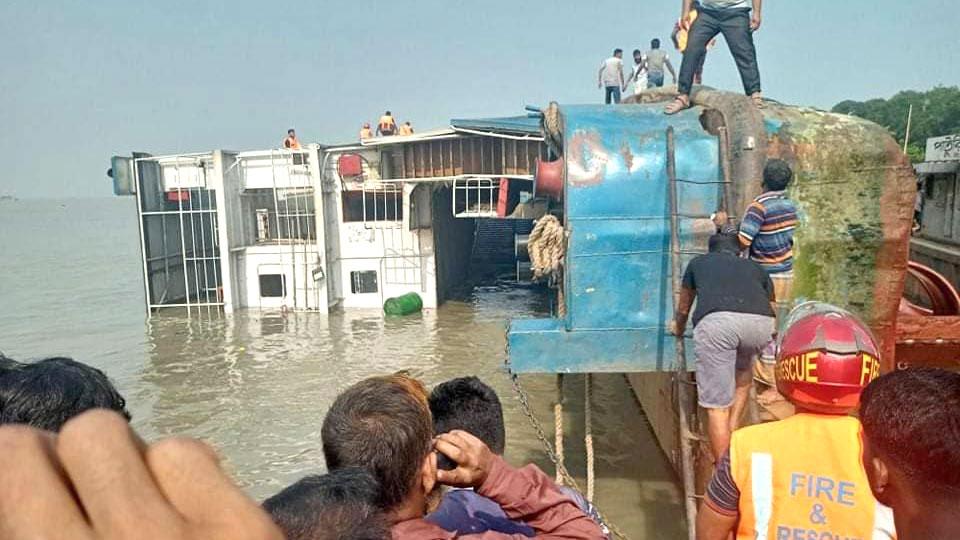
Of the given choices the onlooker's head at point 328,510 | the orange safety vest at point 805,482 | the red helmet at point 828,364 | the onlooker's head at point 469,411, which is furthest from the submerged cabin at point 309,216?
the onlooker's head at point 328,510

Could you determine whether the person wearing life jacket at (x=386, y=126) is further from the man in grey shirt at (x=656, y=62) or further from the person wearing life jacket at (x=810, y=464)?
the person wearing life jacket at (x=810, y=464)

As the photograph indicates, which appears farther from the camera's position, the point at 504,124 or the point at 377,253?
the point at 377,253

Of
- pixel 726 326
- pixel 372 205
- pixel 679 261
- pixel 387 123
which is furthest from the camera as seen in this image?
pixel 387 123

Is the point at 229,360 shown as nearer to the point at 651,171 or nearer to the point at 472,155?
the point at 472,155

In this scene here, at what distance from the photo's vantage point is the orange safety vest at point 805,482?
183cm

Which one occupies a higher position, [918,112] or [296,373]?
[918,112]

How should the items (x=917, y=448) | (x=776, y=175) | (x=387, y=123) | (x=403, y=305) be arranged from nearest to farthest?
(x=917, y=448)
(x=776, y=175)
(x=403, y=305)
(x=387, y=123)

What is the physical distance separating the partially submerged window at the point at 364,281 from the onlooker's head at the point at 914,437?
16429 millimetres

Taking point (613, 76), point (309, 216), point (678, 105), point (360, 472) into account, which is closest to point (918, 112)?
point (613, 76)

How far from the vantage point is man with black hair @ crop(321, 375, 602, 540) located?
1.85 meters

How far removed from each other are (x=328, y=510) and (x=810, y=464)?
55.3 inches

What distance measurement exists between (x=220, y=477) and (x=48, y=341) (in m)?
20.4

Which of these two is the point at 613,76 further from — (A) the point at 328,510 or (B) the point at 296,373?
(A) the point at 328,510

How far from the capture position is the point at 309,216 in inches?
683
